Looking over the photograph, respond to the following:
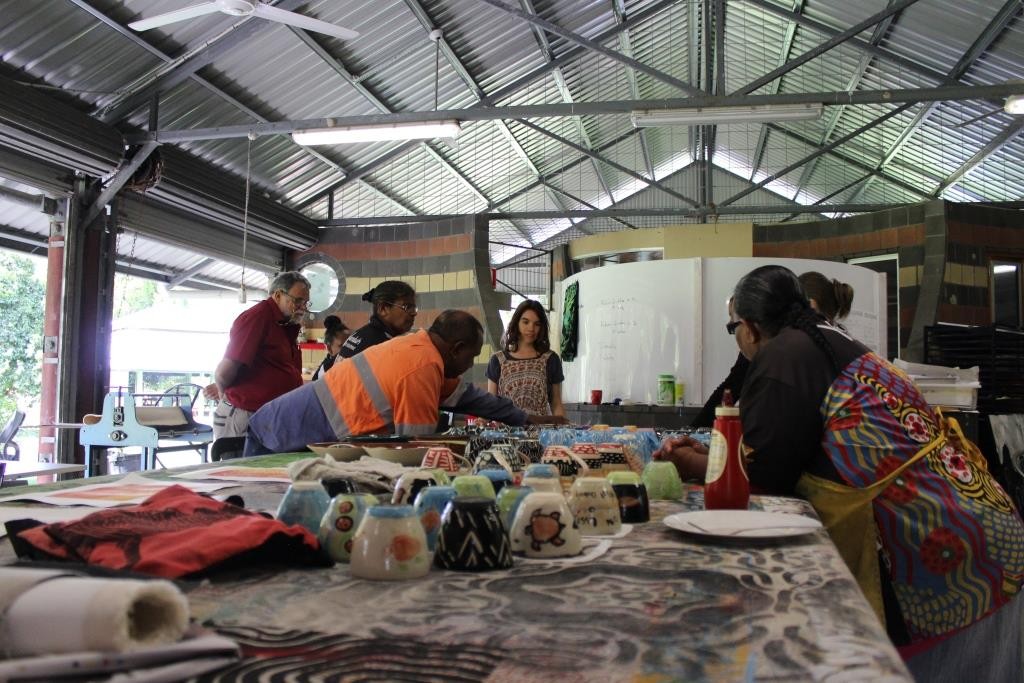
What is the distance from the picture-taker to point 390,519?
3.00 feet

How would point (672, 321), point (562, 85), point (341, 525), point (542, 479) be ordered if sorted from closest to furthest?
point (341, 525), point (542, 479), point (672, 321), point (562, 85)

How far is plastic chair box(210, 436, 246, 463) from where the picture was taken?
121 inches

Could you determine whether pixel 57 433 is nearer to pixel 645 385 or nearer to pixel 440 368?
pixel 645 385

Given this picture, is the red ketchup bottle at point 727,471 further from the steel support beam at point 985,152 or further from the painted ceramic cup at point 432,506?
the steel support beam at point 985,152

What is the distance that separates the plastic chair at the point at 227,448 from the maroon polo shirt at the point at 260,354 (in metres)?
0.57

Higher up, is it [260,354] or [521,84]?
[521,84]

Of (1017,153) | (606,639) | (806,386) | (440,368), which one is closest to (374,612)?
(606,639)

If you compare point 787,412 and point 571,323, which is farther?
point 571,323

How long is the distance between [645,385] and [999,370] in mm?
2245

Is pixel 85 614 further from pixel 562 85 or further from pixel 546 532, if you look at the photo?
pixel 562 85

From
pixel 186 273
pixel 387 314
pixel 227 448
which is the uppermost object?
pixel 186 273

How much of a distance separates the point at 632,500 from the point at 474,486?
29 centimetres

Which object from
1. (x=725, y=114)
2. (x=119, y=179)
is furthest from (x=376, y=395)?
(x=119, y=179)

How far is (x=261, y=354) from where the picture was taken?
3734 millimetres
